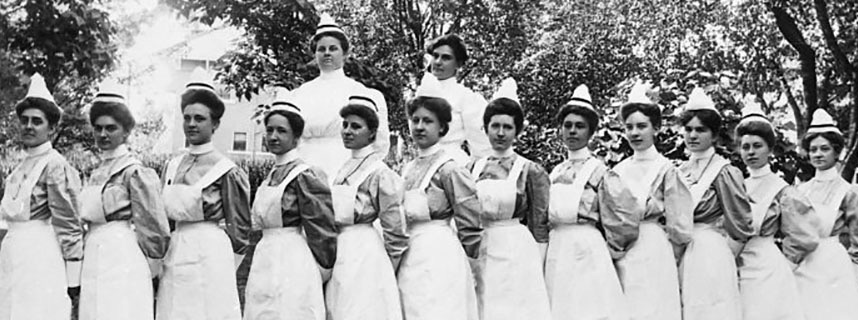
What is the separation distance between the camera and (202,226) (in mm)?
4664

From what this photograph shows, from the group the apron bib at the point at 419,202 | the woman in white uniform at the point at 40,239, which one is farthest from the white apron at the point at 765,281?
the woman in white uniform at the point at 40,239

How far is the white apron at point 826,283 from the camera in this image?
6.29 metres

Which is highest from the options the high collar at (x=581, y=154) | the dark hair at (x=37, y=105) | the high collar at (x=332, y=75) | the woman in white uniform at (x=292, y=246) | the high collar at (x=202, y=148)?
the high collar at (x=332, y=75)

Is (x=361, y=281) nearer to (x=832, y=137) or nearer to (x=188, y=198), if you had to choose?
(x=188, y=198)

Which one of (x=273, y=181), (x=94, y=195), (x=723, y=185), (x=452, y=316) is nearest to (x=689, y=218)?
(x=723, y=185)

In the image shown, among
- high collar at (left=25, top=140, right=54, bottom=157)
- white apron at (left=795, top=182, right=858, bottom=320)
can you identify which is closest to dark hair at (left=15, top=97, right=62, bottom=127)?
high collar at (left=25, top=140, right=54, bottom=157)

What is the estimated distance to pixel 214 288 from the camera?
461 cm

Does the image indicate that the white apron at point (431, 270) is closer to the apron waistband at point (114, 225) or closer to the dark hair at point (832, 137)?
the apron waistband at point (114, 225)

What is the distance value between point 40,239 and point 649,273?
333 cm

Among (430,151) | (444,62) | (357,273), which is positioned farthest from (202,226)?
(444,62)

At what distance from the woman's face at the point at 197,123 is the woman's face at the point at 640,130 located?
100 inches

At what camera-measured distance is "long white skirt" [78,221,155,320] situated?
4.52 meters

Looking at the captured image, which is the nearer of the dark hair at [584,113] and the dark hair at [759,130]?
the dark hair at [584,113]

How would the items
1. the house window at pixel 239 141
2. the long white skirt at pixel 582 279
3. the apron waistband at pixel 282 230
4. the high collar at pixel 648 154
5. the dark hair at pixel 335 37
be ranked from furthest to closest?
1. the house window at pixel 239 141
2. the dark hair at pixel 335 37
3. the high collar at pixel 648 154
4. the long white skirt at pixel 582 279
5. the apron waistband at pixel 282 230
